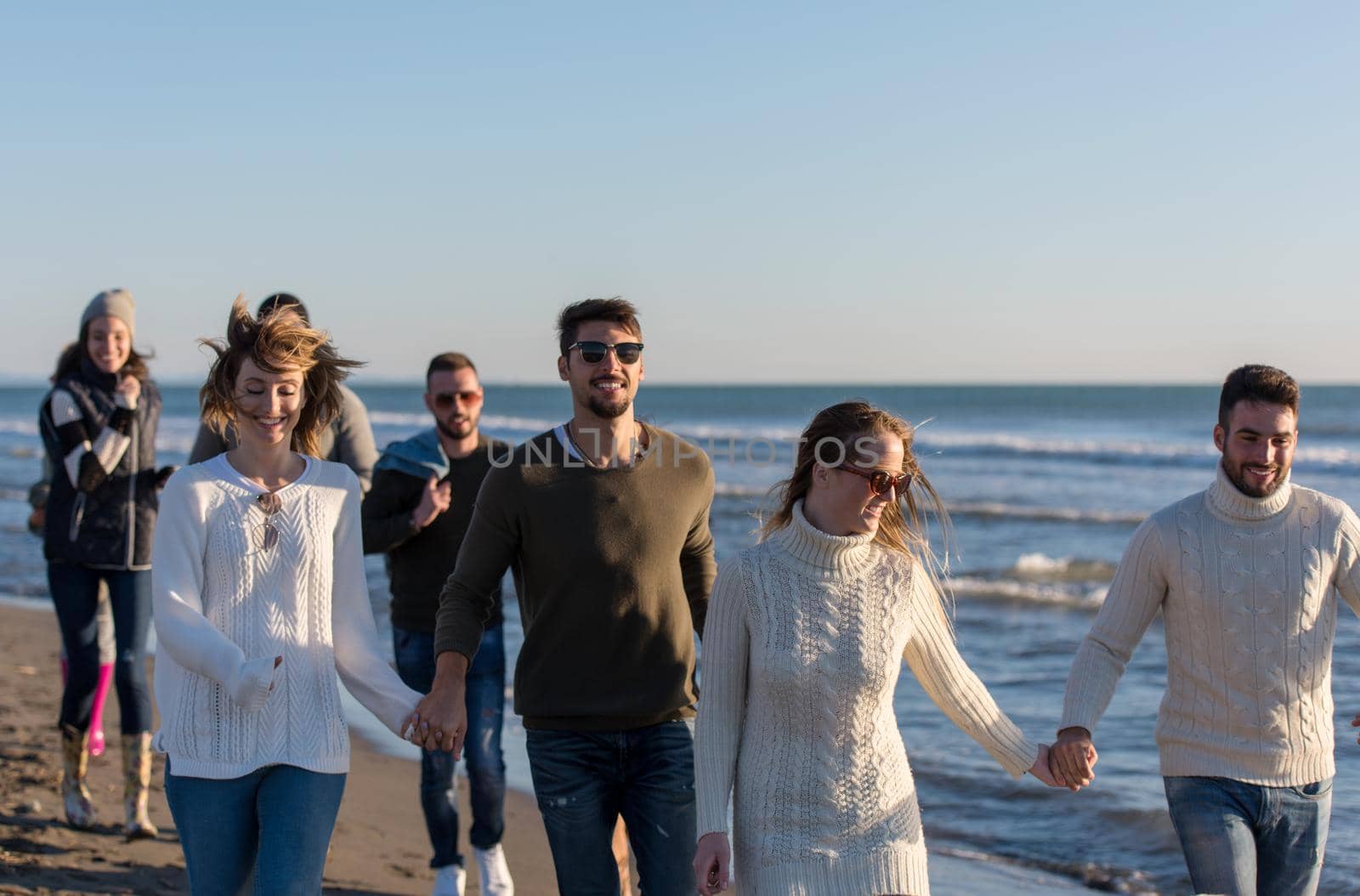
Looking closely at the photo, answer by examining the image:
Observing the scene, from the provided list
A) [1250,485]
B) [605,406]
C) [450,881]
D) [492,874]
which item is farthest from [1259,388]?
[450,881]

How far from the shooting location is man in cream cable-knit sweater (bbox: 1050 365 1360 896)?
11.4 ft

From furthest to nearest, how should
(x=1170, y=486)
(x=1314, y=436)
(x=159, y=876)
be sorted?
(x=1314, y=436)
(x=1170, y=486)
(x=159, y=876)

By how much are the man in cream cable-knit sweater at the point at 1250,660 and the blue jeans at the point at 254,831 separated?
6.24 ft

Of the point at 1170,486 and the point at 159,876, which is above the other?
the point at 1170,486

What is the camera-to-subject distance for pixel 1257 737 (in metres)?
3.48

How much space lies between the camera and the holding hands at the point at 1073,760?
343 cm

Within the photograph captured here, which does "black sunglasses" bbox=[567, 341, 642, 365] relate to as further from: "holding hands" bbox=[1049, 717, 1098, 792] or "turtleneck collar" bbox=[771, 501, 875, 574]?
"holding hands" bbox=[1049, 717, 1098, 792]

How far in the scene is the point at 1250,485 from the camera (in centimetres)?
359

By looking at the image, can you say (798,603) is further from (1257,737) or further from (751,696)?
(1257,737)

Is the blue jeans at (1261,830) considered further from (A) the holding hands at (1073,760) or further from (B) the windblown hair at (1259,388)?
(B) the windblown hair at (1259,388)

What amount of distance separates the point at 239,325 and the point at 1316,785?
3090mm

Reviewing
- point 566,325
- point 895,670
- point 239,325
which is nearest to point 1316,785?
point 895,670

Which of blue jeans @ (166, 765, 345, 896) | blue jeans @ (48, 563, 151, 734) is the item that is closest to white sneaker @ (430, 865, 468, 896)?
blue jeans @ (48, 563, 151, 734)

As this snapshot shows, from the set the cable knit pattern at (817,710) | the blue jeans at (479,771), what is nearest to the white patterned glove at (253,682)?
the cable knit pattern at (817,710)
